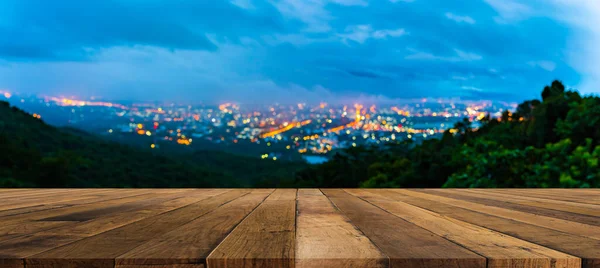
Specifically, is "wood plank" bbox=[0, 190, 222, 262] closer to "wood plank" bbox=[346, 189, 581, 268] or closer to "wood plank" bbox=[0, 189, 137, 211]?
"wood plank" bbox=[0, 189, 137, 211]

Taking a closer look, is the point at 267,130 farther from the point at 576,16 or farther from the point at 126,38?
the point at 576,16

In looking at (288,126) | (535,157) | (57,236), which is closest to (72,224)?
(57,236)

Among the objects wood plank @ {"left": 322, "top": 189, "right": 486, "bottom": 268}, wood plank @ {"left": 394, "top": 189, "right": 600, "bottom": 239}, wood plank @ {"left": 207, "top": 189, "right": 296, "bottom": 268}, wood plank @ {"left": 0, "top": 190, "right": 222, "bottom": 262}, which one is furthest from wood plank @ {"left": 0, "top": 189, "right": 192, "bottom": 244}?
wood plank @ {"left": 394, "top": 189, "right": 600, "bottom": 239}

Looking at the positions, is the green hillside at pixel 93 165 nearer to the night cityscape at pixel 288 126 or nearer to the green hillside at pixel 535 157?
the night cityscape at pixel 288 126

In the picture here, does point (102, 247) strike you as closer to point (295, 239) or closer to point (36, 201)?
point (295, 239)

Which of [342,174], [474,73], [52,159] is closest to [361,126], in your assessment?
[342,174]

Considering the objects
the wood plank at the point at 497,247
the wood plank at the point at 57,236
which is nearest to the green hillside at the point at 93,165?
the wood plank at the point at 57,236
